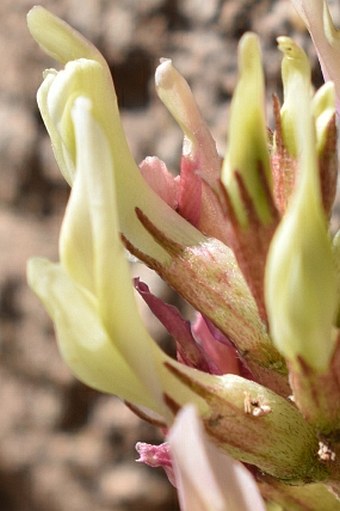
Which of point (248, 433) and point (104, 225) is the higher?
point (104, 225)

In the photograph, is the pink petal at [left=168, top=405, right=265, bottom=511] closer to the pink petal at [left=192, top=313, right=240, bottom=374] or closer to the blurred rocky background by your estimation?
the pink petal at [left=192, top=313, right=240, bottom=374]

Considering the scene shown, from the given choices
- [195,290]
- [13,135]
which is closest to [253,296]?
[195,290]

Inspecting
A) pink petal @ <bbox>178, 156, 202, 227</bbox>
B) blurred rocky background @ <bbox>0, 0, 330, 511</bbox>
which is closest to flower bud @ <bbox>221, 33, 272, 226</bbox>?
pink petal @ <bbox>178, 156, 202, 227</bbox>

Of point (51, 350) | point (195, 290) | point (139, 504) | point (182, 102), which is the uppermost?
point (182, 102)

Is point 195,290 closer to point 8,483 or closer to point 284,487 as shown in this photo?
point 284,487

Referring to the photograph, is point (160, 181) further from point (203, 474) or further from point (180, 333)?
point (203, 474)

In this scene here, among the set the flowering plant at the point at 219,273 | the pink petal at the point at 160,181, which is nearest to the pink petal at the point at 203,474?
the flowering plant at the point at 219,273

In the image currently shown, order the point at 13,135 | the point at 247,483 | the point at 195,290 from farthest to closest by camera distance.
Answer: the point at 13,135, the point at 195,290, the point at 247,483

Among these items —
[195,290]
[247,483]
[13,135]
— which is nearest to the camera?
[247,483]
